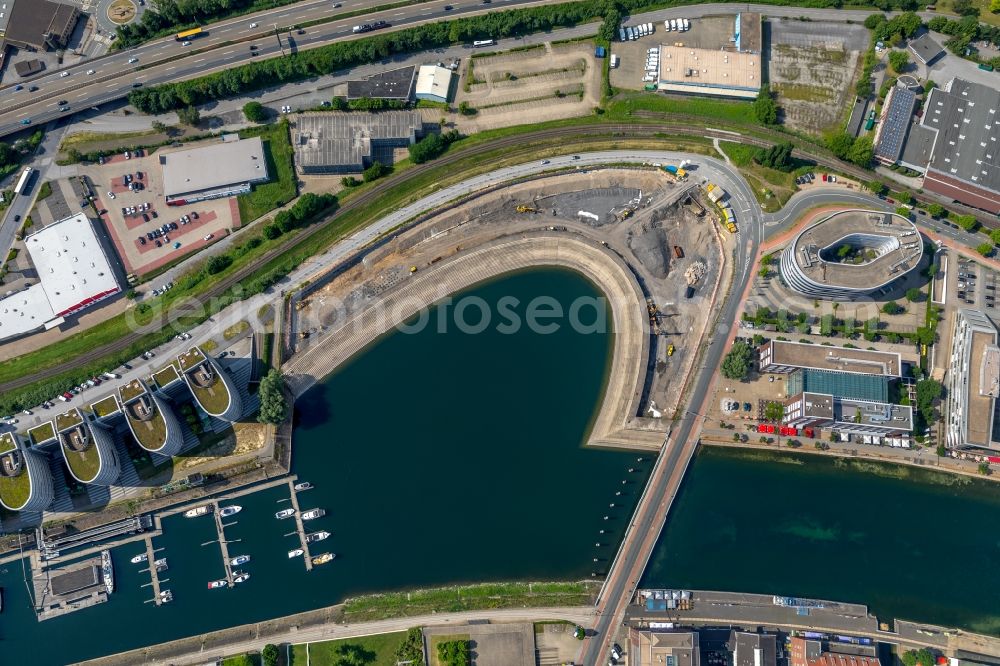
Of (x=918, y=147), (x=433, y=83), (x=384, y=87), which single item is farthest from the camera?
(x=384, y=87)

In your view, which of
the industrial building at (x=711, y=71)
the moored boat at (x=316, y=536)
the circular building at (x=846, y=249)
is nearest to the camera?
the moored boat at (x=316, y=536)

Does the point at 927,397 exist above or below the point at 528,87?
below

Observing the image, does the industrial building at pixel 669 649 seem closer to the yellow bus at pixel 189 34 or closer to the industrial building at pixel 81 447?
the industrial building at pixel 81 447

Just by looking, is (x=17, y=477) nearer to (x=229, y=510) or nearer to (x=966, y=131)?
(x=229, y=510)

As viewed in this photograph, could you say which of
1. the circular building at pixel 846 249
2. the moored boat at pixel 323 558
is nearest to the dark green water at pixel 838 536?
the circular building at pixel 846 249

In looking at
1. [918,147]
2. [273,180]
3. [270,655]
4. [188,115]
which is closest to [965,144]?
[918,147]

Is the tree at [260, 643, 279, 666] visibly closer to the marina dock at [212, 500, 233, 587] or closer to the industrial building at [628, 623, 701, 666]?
the marina dock at [212, 500, 233, 587]
